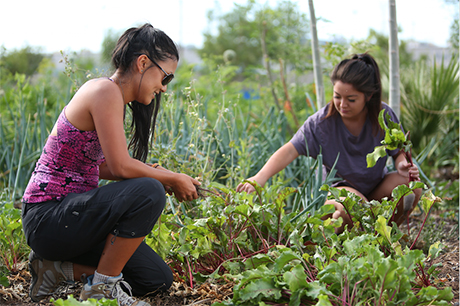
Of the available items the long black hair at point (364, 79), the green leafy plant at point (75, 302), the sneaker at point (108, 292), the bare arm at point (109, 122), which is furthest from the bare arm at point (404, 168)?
the green leafy plant at point (75, 302)

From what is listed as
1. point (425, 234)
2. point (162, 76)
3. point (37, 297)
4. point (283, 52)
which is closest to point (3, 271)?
point (37, 297)

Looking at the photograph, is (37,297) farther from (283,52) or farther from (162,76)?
(283,52)

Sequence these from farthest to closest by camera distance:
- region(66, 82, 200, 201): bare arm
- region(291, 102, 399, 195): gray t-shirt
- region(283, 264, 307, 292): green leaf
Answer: region(291, 102, 399, 195): gray t-shirt, region(66, 82, 200, 201): bare arm, region(283, 264, 307, 292): green leaf

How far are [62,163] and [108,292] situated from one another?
51cm

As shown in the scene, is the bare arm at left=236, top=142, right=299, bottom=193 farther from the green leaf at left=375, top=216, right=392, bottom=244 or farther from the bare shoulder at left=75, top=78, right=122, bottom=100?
the bare shoulder at left=75, top=78, right=122, bottom=100

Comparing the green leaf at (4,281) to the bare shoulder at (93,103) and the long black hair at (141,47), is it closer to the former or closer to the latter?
the bare shoulder at (93,103)

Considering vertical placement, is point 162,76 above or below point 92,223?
above

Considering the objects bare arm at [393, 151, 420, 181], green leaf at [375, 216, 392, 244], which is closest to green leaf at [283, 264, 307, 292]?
green leaf at [375, 216, 392, 244]

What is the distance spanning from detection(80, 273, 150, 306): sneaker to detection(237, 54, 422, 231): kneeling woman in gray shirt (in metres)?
1.15

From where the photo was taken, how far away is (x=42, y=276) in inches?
59.8

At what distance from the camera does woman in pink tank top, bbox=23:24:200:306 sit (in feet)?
4.56

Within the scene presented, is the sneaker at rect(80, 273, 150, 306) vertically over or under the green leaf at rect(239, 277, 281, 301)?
under

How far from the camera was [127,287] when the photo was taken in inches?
60.1

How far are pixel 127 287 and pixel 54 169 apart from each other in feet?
1.75
